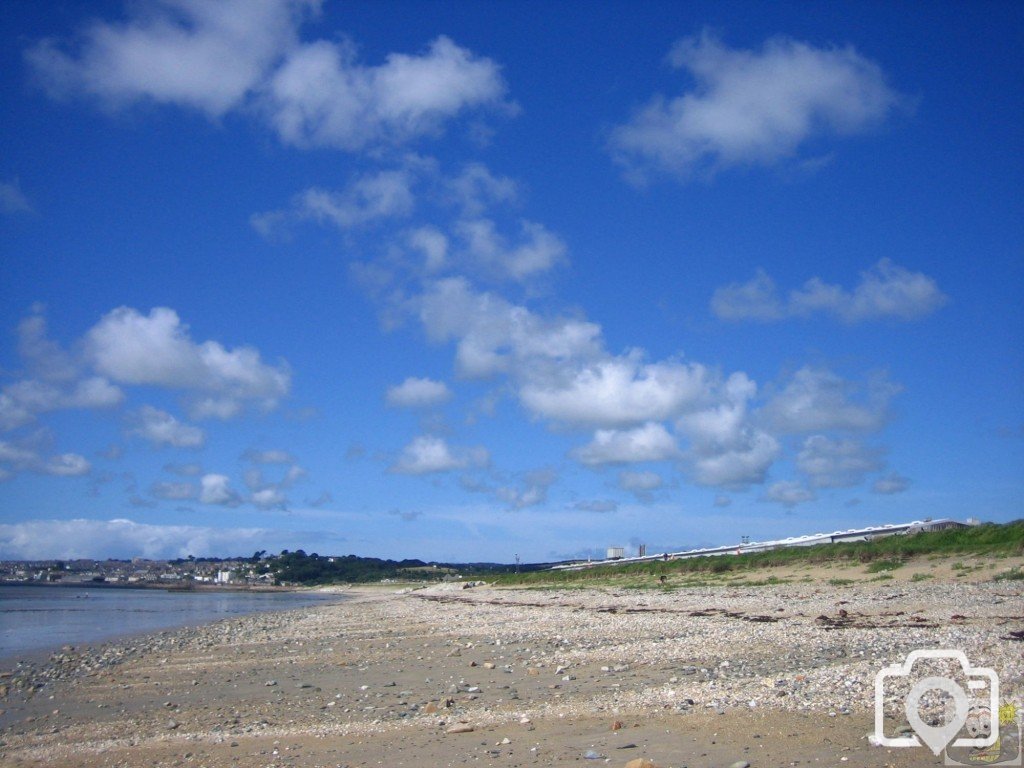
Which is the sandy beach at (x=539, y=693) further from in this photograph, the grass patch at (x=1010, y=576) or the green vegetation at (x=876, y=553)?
the green vegetation at (x=876, y=553)

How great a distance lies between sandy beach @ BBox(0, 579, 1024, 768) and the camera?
9523 millimetres

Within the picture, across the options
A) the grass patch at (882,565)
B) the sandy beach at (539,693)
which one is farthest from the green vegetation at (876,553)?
the sandy beach at (539,693)

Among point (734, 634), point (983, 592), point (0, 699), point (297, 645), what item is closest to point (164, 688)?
point (0, 699)

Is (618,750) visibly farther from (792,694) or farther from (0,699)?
(0,699)

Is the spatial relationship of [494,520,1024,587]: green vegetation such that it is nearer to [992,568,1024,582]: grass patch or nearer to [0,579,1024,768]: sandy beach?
[992,568,1024,582]: grass patch

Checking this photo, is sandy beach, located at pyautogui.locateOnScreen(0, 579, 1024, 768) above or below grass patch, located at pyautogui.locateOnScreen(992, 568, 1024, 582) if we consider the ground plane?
below

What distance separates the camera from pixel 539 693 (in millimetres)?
13203

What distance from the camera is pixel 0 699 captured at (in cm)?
1748

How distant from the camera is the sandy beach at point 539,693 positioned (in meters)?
9.52

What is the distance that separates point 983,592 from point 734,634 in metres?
9.65

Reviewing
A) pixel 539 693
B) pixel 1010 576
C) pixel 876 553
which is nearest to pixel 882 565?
pixel 876 553

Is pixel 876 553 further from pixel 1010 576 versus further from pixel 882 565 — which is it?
pixel 1010 576

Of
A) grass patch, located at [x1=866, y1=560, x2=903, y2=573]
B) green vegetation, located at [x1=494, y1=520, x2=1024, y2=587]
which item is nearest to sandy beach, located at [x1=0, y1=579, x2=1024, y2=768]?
grass patch, located at [x1=866, y1=560, x2=903, y2=573]

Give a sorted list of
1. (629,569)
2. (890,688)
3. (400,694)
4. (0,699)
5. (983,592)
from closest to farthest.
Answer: (890,688), (400,694), (0,699), (983,592), (629,569)
